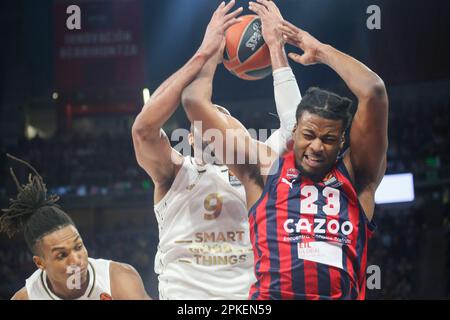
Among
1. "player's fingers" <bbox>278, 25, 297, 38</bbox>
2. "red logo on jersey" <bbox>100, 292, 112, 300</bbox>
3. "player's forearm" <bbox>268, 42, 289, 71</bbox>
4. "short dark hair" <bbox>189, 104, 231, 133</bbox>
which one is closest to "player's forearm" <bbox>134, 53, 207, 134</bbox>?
"short dark hair" <bbox>189, 104, 231, 133</bbox>

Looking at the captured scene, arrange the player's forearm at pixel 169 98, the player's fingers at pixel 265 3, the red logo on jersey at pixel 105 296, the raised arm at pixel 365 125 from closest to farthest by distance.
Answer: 1. the raised arm at pixel 365 125
2. the player's forearm at pixel 169 98
3. the player's fingers at pixel 265 3
4. the red logo on jersey at pixel 105 296

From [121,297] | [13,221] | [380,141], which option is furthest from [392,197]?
[13,221]

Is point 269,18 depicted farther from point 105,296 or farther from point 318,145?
point 105,296

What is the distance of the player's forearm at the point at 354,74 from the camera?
145 inches

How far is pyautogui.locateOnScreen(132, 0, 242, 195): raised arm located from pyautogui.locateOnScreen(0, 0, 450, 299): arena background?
181 millimetres

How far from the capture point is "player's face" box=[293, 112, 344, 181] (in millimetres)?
→ 3715

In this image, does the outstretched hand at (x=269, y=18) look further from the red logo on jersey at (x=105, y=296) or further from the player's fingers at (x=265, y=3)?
the red logo on jersey at (x=105, y=296)

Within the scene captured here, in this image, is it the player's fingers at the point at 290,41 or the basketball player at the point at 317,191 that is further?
the player's fingers at the point at 290,41

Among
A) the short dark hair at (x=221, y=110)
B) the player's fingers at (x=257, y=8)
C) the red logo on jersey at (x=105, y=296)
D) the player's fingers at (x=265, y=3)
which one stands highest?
the player's fingers at (x=265, y=3)

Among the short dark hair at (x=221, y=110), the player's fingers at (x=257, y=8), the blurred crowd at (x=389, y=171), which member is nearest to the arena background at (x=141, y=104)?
the blurred crowd at (x=389, y=171)

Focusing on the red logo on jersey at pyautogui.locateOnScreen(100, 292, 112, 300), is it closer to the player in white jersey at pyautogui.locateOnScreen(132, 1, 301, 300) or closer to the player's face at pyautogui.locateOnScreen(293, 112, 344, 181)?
the player in white jersey at pyautogui.locateOnScreen(132, 1, 301, 300)

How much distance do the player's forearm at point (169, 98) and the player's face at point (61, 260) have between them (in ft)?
3.20

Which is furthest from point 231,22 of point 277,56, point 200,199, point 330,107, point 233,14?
point 200,199
